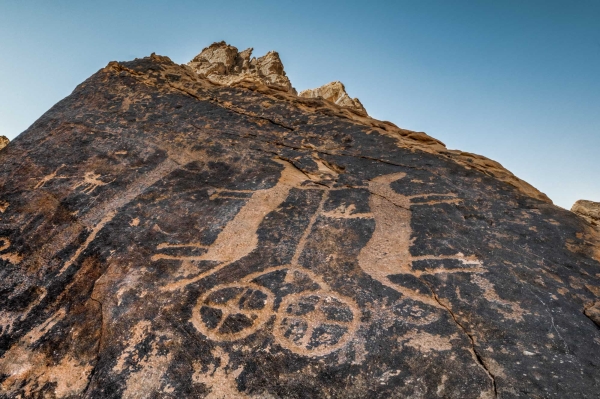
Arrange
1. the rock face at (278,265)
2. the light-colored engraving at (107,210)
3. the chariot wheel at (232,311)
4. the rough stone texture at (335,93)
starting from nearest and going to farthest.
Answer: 1. the rock face at (278,265)
2. the chariot wheel at (232,311)
3. the light-colored engraving at (107,210)
4. the rough stone texture at (335,93)

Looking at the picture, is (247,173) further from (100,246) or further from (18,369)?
(18,369)

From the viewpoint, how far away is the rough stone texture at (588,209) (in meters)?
6.40

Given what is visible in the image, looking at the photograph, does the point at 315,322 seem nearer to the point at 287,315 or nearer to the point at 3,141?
the point at 287,315

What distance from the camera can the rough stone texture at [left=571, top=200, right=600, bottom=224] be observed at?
640 cm

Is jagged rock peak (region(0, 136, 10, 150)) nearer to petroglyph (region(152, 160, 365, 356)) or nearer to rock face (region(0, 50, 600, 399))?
rock face (region(0, 50, 600, 399))

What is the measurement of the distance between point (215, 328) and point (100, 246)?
134 centimetres

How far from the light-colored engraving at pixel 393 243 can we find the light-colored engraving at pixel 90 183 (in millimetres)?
2585

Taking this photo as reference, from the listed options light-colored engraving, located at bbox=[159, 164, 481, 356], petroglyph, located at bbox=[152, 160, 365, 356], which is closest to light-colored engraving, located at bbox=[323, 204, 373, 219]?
light-colored engraving, located at bbox=[159, 164, 481, 356]

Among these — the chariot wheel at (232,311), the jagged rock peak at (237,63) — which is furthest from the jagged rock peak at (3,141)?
the chariot wheel at (232,311)

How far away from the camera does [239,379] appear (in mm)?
2064

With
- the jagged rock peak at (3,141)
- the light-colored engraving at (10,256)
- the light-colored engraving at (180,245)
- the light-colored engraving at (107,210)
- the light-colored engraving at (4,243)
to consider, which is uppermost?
the jagged rock peak at (3,141)

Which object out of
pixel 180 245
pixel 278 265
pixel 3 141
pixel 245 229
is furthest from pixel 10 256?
pixel 3 141

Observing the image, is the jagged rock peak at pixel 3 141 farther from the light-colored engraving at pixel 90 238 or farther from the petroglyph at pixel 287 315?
the petroglyph at pixel 287 315

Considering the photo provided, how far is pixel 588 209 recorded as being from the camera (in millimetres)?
6570
